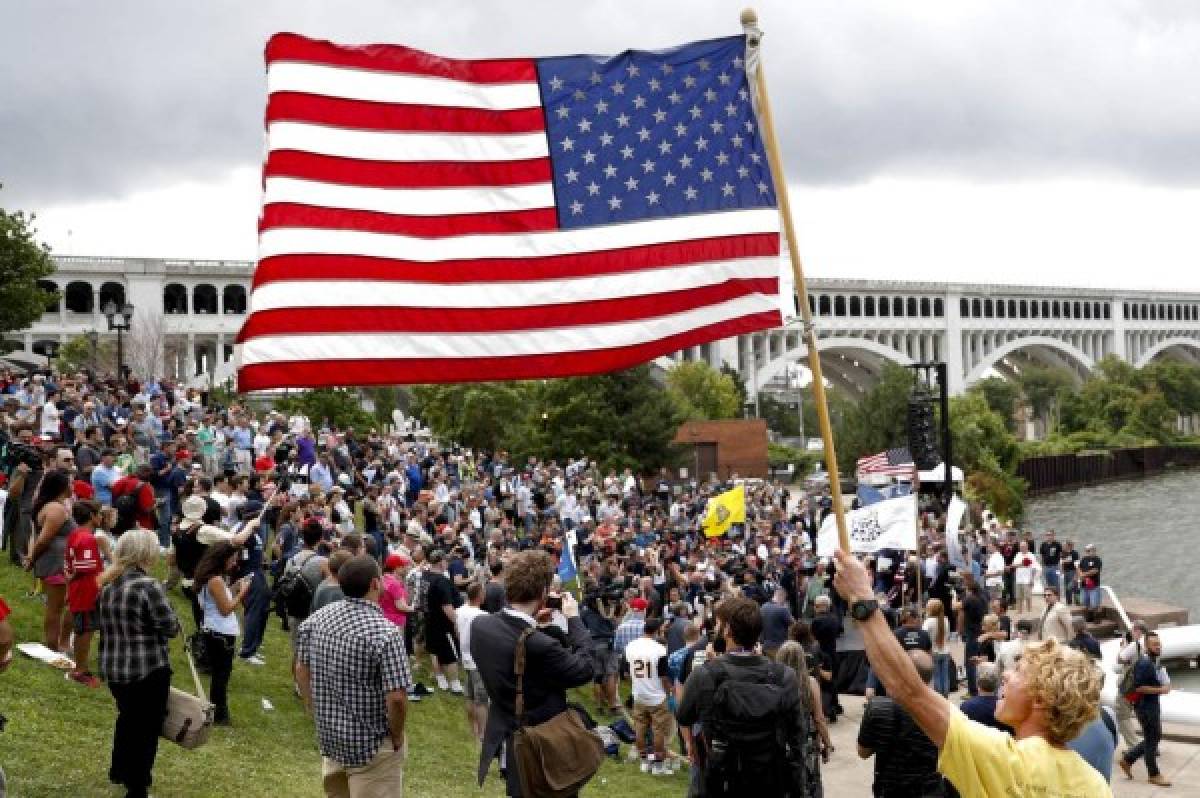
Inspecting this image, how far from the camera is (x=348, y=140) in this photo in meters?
7.11

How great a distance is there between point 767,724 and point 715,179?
3092mm

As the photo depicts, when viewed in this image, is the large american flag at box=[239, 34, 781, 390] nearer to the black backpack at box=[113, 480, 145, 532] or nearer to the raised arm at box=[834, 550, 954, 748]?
the raised arm at box=[834, 550, 954, 748]

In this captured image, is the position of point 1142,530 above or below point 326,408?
below

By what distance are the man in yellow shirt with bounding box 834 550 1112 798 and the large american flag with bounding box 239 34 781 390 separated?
12.1 ft

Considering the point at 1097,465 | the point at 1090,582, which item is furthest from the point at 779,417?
the point at 1090,582

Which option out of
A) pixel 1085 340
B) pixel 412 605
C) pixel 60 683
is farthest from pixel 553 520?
pixel 1085 340

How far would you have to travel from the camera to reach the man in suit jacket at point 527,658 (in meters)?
5.56

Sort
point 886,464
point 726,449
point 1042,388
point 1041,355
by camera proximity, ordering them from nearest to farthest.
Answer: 1. point 886,464
2. point 726,449
3. point 1042,388
4. point 1041,355

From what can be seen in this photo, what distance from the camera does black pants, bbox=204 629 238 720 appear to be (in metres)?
9.90

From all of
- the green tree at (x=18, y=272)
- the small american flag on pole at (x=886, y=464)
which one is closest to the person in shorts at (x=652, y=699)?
the small american flag on pole at (x=886, y=464)

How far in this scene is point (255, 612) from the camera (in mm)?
12695

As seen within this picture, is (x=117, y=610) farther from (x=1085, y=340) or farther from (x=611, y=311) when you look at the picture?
(x=1085, y=340)

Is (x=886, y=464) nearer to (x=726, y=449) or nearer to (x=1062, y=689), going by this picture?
(x=1062, y=689)

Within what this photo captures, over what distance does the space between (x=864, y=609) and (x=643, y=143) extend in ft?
13.3
